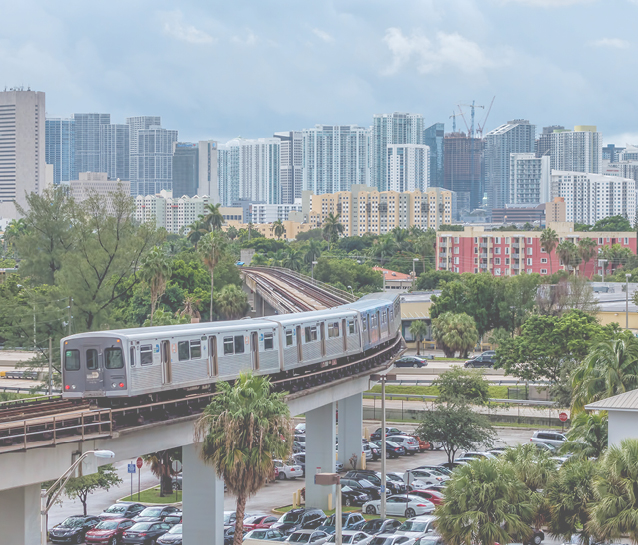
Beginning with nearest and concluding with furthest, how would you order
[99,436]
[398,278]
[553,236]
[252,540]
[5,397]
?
[99,436]
[252,540]
[5,397]
[553,236]
[398,278]

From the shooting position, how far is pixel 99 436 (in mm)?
29750

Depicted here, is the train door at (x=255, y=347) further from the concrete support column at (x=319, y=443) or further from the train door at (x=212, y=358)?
the concrete support column at (x=319, y=443)

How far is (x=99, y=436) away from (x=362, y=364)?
25.5 m

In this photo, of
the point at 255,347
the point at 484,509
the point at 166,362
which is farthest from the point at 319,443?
the point at 484,509

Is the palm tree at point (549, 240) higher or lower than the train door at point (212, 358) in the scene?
higher

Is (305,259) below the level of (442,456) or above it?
above

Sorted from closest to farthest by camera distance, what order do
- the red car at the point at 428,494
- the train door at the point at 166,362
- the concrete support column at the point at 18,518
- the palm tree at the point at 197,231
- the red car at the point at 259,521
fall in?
the concrete support column at the point at 18,518, the train door at the point at 166,362, the red car at the point at 259,521, the red car at the point at 428,494, the palm tree at the point at 197,231

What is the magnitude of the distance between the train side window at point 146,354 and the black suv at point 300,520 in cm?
1162

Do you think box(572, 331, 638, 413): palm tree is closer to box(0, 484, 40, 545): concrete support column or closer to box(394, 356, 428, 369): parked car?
box(0, 484, 40, 545): concrete support column

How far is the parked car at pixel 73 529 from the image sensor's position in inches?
1666

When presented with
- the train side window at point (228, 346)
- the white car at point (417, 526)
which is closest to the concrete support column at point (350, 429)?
the white car at point (417, 526)

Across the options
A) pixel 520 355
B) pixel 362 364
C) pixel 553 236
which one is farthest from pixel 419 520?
pixel 553 236

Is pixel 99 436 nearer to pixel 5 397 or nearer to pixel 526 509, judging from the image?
pixel 526 509

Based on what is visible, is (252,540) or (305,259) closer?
(252,540)
